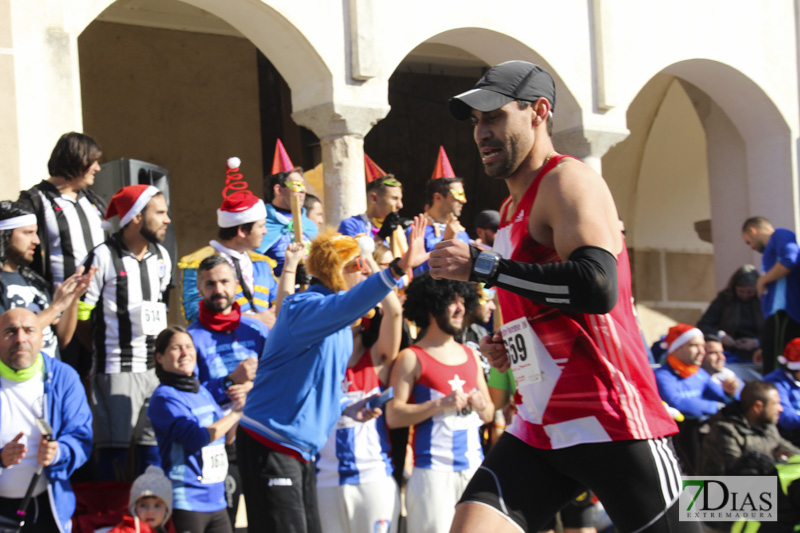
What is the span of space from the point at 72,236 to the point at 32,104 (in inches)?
59.3

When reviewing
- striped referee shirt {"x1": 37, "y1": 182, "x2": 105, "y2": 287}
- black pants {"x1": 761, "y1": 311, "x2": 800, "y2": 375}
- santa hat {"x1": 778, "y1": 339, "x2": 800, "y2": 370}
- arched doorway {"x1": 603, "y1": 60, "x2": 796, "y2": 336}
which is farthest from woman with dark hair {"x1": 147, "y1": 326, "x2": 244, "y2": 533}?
arched doorway {"x1": 603, "y1": 60, "x2": 796, "y2": 336}

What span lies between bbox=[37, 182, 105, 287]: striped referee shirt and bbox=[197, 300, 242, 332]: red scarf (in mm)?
837

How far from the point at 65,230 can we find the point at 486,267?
12.1 feet

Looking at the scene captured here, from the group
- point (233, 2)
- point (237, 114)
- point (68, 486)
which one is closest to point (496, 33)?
point (233, 2)

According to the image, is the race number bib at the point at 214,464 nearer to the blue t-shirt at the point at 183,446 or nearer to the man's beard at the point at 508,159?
the blue t-shirt at the point at 183,446

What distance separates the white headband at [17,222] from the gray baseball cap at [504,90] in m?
3.07

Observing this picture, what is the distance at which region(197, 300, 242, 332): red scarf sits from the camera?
5.82m

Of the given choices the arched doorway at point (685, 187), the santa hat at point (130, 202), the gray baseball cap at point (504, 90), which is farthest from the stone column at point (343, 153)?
the gray baseball cap at point (504, 90)

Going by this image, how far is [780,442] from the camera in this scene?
727 centimetres

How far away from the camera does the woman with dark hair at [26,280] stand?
18.0 feet

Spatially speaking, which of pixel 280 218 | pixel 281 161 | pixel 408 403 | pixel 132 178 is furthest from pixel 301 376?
pixel 281 161

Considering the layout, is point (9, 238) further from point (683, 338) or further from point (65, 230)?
point (683, 338)

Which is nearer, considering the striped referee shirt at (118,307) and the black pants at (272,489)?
the black pants at (272,489)

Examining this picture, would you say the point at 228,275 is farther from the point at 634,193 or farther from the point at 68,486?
the point at 634,193
